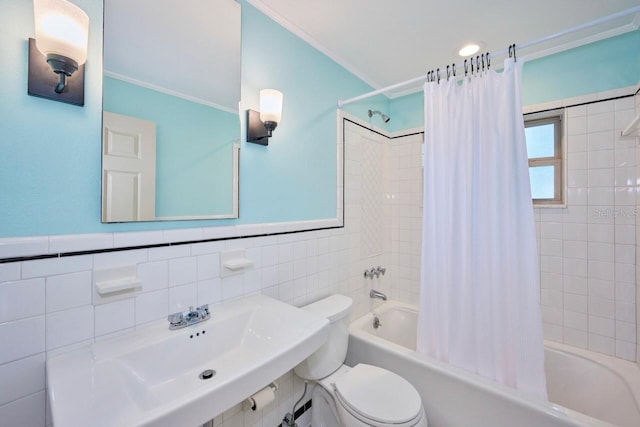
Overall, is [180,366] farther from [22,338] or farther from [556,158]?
[556,158]

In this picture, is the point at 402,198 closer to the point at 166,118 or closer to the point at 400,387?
the point at 400,387

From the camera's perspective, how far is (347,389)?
1363 mm

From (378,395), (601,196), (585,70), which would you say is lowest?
(378,395)

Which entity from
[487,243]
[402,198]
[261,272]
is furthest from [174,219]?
[402,198]

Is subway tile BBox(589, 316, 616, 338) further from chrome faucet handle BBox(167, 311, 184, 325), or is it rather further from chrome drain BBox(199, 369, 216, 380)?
chrome faucet handle BBox(167, 311, 184, 325)

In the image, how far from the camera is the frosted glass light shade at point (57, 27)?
803mm

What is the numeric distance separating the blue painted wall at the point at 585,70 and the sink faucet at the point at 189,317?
2.58 m

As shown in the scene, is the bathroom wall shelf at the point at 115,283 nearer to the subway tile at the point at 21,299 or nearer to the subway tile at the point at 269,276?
the subway tile at the point at 21,299

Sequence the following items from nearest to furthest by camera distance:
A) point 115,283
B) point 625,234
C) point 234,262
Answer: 1. point 115,283
2. point 234,262
3. point 625,234

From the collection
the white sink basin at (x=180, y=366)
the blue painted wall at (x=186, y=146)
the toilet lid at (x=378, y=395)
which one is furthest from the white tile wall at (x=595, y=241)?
the blue painted wall at (x=186, y=146)

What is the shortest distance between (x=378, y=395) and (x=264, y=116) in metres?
1.56

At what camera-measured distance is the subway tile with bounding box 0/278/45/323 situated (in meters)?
0.78

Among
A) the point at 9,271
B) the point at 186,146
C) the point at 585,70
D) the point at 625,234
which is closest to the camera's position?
the point at 9,271

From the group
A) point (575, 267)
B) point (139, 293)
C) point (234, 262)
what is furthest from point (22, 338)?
point (575, 267)
